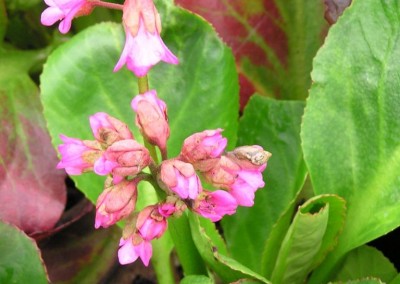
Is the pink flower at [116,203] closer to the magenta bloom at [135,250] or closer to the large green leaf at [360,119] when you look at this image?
the magenta bloom at [135,250]

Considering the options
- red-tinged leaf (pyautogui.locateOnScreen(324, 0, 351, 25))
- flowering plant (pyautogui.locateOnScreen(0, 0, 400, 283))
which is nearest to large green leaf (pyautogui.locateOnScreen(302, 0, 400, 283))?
flowering plant (pyautogui.locateOnScreen(0, 0, 400, 283))

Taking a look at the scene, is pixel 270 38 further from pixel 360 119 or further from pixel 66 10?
pixel 66 10

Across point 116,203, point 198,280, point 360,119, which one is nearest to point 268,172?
point 360,119

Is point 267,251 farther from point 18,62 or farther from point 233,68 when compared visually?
point 18,62

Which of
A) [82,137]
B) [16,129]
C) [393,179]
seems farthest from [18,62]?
Result: [393,179]

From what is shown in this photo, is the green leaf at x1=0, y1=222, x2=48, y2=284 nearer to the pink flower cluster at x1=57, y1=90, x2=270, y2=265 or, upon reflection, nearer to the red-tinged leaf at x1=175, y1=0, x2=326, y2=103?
the pink flower cluster at x1=57, y1=90, x2=270, y2=265

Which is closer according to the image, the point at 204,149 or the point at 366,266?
the point at 204,149
